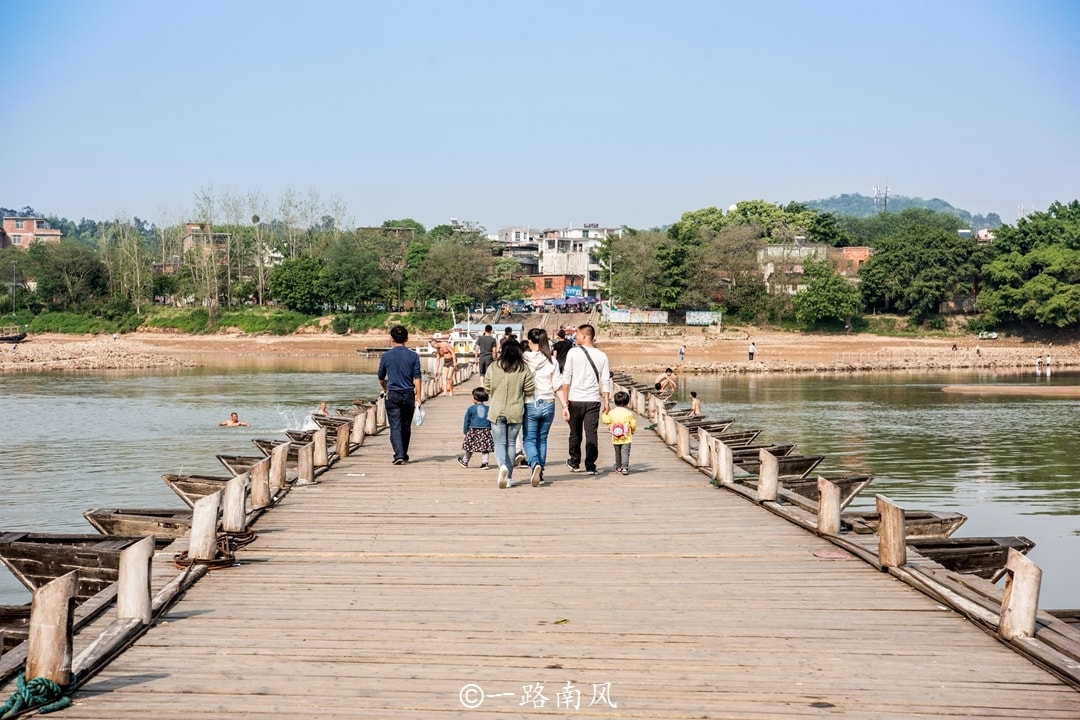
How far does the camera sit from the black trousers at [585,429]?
43.3 feet

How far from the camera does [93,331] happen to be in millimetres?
88188

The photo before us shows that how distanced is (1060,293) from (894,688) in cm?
7190

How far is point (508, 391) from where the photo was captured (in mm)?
12203

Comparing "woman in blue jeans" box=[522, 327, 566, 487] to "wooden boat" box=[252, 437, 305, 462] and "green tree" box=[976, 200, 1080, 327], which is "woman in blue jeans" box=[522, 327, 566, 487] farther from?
"green tree" box=[976, 200, 1080, 327]

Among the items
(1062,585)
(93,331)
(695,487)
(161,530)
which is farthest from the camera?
(93,331)

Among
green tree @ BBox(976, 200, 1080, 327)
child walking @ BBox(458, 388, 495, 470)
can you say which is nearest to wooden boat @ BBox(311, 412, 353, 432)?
child walking @ BBox(458, 388, 495, 470)

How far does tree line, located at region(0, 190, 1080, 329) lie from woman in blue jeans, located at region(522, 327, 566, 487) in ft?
212

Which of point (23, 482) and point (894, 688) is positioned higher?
point (894, 688)

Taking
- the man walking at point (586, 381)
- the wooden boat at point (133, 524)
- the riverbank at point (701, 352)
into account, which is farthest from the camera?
the riverbank at point (701, 352)

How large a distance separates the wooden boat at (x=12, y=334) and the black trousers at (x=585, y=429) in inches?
3139

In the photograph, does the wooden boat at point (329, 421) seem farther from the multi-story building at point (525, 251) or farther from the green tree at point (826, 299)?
the multi-story building at point (525, 251)

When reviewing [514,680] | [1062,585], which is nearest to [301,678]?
[514,680]

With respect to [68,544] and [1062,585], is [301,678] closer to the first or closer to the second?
[68,544]

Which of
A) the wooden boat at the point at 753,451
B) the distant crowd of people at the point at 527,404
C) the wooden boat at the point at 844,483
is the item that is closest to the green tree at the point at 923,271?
the wooden boat at the point at 753,451
